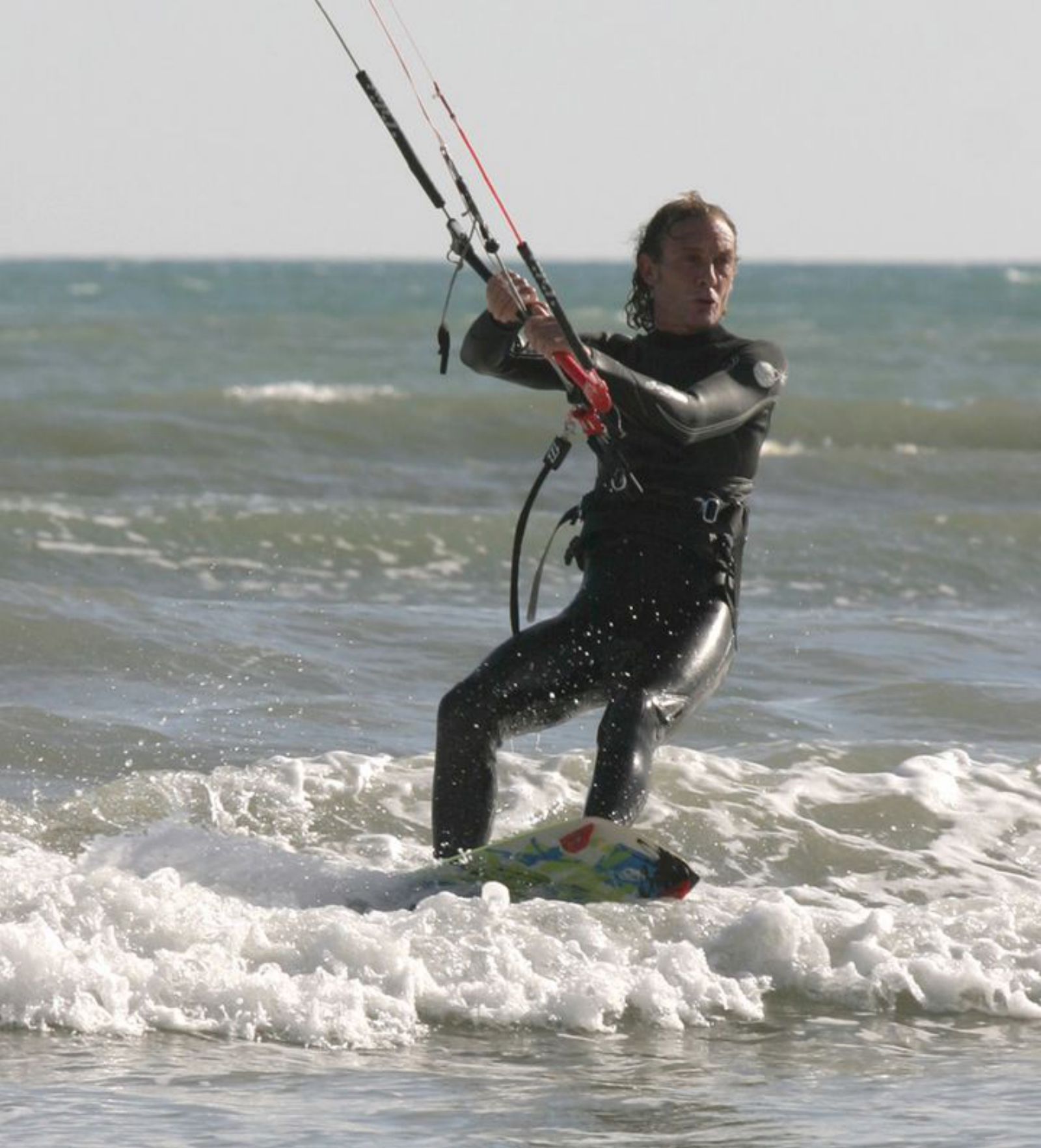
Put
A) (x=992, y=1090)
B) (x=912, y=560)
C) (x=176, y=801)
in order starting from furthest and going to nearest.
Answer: (x=912, y=560), (x=176, y=801), (x=992, y=1090)

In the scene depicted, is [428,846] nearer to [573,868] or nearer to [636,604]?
[573,868]

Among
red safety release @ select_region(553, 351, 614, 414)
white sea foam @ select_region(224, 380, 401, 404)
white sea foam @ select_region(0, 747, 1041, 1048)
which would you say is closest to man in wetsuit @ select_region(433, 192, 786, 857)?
red safety release @ select_region(553, 351, 614, 414)

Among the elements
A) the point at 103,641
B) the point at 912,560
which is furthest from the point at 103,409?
the point at 103,641

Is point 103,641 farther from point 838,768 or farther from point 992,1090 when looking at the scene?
point 992,1090

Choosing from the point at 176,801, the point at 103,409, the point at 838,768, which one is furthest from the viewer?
the point at 103,409

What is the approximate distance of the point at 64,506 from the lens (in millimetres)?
15531

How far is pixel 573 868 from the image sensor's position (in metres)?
6.02

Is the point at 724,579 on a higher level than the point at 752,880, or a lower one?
higher

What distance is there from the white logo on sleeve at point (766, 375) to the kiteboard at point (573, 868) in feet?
3.78

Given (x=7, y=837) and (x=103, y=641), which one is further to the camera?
(x=103, y=641)

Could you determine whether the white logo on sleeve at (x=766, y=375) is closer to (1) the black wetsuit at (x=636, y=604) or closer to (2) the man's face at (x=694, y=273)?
(1) the black wetsuit at (x=636, y=604)

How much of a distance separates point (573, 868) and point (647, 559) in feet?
2.60

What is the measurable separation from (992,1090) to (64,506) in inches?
441

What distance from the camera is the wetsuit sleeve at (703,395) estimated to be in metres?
5.66
